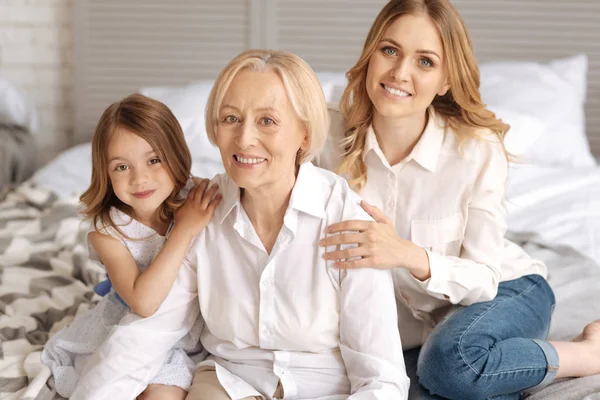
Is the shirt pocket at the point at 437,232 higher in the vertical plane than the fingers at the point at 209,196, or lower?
lower

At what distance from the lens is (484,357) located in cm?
149

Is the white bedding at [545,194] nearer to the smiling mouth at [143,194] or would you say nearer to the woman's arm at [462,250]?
the woman's arm at [462,250]

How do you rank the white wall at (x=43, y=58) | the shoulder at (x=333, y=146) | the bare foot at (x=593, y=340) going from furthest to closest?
the white wall at (x=43, y=58) < the shoulder at (x=333, y=146) < the bare foot at (x=593, y=340)

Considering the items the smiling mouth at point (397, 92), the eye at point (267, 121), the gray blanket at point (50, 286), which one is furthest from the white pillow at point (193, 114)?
the eye at point (267, 121)

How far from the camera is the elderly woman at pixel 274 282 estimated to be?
1.31 meters

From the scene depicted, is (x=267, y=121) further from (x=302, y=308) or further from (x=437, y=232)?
(x=437, y=232)

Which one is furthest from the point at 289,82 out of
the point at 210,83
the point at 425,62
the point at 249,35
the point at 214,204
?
the point at 249,35

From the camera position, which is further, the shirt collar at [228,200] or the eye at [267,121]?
the shirt collar at [228,200]

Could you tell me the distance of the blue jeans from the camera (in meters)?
1.48

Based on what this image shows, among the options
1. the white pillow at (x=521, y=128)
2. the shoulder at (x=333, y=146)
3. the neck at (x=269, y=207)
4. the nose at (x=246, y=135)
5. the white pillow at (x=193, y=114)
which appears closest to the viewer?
the nose at (x=246, y=135)

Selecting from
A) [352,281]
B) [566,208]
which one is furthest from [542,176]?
[352,281]

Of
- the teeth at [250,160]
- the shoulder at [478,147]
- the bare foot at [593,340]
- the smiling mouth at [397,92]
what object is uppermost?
the smiling mouth at [397,92]

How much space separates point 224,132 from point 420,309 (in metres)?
0.66

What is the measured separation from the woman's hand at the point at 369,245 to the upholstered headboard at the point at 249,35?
2275 mm
